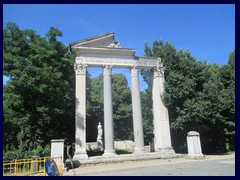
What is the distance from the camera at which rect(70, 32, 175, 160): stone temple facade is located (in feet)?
60.3

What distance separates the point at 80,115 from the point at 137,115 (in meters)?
5.04

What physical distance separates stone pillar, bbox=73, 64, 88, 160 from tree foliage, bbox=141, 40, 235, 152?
780 cm

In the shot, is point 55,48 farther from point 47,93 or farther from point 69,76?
point 47,93

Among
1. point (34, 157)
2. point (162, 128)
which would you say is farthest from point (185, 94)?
point (34, 157)

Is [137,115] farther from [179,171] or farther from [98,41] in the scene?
[179,171]

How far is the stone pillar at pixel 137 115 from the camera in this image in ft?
62.1

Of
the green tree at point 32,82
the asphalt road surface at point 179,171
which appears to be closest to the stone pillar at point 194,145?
the asphalt road surface at point 179,171

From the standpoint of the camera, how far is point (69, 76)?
65.9 ft

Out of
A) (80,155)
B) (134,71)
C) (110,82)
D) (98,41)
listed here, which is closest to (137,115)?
(110,82)

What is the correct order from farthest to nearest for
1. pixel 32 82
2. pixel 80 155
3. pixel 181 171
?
pixel 80 155 < pixel 32 82 < pixel 181 171

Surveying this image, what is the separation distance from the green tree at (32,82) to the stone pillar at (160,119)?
8490mm

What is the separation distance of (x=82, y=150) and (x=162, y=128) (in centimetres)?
766

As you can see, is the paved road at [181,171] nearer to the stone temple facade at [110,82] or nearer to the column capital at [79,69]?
the stone temple facade at [110,82]

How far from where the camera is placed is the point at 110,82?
19.8m
